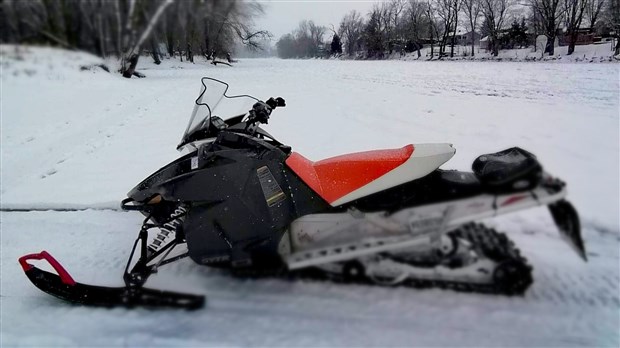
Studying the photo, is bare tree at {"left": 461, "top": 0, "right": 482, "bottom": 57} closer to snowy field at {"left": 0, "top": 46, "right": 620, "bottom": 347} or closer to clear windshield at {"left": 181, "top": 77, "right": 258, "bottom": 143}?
snowy field at {"left": 0, "top": 46, "right": 620, "bottom": 347}

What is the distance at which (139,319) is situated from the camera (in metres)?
2.08

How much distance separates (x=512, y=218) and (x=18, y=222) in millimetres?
3614

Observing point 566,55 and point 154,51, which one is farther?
point 566,55

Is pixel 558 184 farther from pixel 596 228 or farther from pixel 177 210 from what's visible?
pixel 177 210

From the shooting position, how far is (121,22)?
94cm

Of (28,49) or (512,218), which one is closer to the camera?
(28,49)

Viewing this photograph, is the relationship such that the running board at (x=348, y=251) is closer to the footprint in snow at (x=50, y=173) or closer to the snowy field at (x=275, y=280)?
the snowy field at (x=275, y=280)

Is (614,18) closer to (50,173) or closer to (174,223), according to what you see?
(174,223)

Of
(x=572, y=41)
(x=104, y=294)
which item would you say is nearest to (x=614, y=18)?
(x=572, y=41)

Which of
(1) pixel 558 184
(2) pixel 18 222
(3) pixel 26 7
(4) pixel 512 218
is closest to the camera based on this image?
(3) pixel 26 7

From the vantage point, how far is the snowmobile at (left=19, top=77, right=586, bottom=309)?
189cm

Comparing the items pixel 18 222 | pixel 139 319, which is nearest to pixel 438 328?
pixel 139 319

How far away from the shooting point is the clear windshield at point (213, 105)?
2297mm

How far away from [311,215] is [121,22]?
→ 1.39 meters
